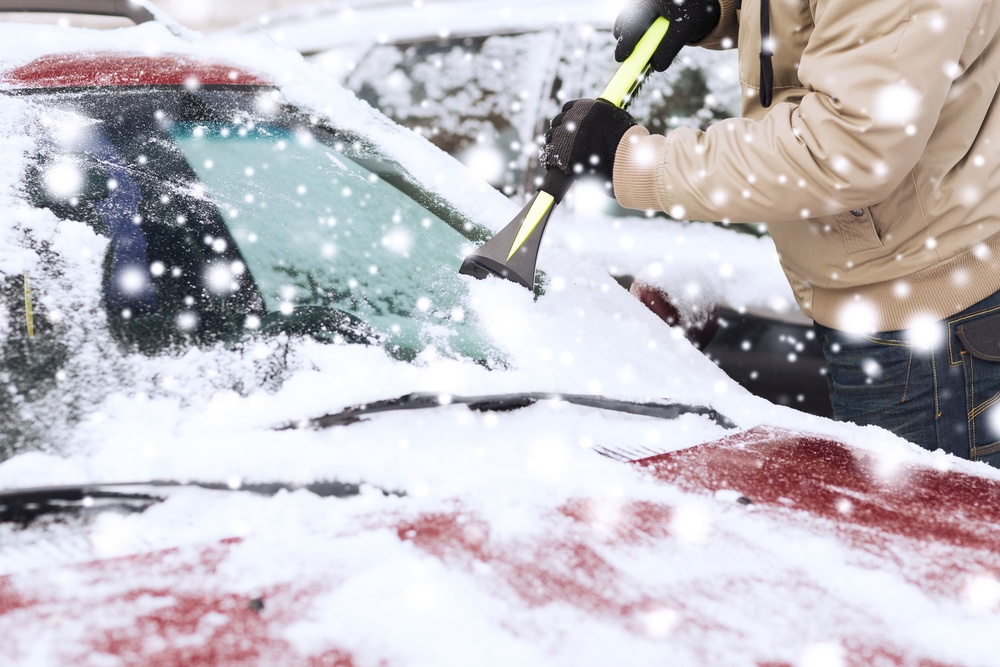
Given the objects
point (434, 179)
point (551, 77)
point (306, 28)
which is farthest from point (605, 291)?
point (306, 28)

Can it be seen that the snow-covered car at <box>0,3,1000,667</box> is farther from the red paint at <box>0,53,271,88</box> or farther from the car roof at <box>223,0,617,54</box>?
the car roof at <box>223,0,617,54</box>

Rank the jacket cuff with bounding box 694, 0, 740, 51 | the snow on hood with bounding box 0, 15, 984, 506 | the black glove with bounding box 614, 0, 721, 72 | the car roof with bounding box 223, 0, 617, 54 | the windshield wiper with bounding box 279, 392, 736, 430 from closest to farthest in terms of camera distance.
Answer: the snow on hood with bounding box 0, 15, 984, 506 → the windshield wiper with bounding box 279, 392, 736, 430 → the black glove with bounding box 614, 0, 721, 72 → the jacket cuff with bounding box 694, 0, 740, 51 → the car roof with bounding box 223, 0, 617, 54

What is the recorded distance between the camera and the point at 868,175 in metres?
1.30

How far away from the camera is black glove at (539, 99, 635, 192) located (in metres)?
1.51

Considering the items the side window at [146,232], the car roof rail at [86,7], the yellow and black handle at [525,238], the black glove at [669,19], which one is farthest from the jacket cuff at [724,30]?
the car roof rail at [86,7]

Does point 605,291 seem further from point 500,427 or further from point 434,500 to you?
point 434,500

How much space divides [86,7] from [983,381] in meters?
2.18

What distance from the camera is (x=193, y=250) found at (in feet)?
4.21

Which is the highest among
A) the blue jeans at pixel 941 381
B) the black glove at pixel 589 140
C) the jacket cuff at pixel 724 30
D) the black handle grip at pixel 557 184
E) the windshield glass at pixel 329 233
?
the jacket cuff at pixel 724 30

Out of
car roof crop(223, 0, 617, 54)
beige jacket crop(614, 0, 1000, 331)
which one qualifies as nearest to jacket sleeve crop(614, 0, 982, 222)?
beige jacket crop(614, 0, 1000, 331)

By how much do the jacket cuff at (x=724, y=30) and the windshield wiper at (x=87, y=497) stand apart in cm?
150

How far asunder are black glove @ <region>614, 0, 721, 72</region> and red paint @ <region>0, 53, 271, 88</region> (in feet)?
2.56

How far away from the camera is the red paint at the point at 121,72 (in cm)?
145

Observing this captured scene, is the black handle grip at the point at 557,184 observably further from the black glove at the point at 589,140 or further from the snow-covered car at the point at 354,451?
the snow-covered car at the point at 354,451
